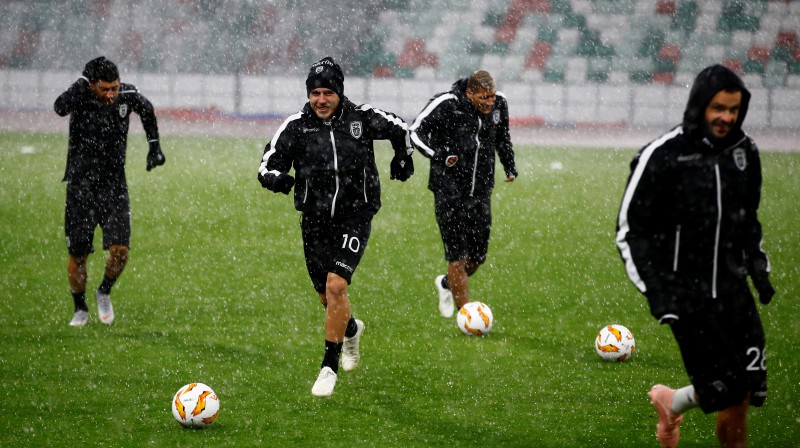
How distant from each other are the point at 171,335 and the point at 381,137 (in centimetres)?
303

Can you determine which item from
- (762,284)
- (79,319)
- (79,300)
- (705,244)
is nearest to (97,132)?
(79,300)

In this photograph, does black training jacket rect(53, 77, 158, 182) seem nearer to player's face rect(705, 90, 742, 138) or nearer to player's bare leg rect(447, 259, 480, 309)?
player's bare leg rect(447, 259, 480, 309)

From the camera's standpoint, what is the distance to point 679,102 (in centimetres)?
3045

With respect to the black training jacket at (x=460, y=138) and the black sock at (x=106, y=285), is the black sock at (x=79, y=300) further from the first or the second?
the black training jacket at (x=460, y=138)

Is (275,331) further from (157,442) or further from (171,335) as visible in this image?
(157,442)

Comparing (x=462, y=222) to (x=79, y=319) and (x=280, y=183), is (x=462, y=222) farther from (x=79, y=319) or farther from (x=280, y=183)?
(x=79, y=319)

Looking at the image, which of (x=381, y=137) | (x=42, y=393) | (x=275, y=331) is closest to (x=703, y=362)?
(x=381, y=137)

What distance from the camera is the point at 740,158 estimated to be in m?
5.08

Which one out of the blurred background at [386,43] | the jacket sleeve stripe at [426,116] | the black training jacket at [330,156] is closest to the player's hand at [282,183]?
the black training jacket at [330,156]

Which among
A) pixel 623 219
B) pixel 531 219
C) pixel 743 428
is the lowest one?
pixel 531 219

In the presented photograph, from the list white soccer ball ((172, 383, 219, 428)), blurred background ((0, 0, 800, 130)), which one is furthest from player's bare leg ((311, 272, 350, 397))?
blurred background ((0, 0, 800, 130))

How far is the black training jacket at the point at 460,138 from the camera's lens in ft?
30.8

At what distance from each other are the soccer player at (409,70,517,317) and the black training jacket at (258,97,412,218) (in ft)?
5.94

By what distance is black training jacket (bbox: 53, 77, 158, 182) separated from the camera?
9.23m
